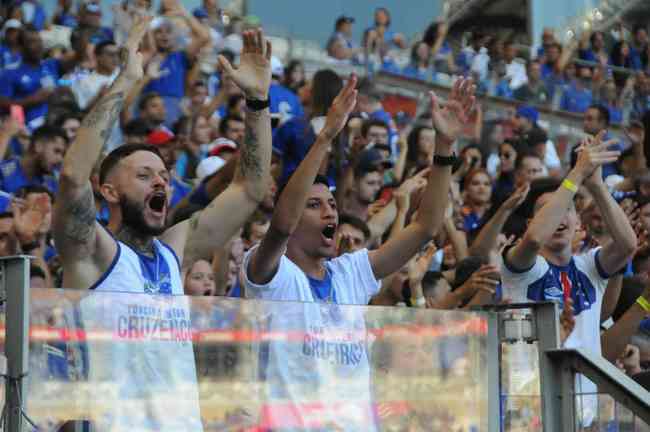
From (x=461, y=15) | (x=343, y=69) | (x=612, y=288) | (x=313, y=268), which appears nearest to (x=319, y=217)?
(x=313, y=268)

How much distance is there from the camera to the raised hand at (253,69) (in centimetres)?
565

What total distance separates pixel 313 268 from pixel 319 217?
223mm

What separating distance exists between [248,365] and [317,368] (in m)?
0.29

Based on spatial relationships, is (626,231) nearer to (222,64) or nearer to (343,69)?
(222,64)

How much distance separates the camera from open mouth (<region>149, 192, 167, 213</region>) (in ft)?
16.7

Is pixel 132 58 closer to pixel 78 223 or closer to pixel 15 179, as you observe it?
pixel 78 223

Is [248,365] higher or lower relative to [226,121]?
lower

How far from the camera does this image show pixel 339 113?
5719mm

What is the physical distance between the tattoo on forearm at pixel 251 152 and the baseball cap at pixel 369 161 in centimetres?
337

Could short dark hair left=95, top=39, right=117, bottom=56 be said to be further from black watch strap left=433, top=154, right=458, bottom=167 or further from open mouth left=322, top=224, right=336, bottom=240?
open mouth left=322, top=224, right=336, bottom=240

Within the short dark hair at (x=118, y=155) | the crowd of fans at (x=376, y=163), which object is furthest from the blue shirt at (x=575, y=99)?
the short dark hair at (x=118, y=155)

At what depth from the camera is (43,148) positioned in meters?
9.12

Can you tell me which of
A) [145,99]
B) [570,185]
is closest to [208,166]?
[145,99]

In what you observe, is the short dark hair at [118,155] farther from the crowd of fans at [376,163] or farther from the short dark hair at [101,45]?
the short dark hair at [101,45]
